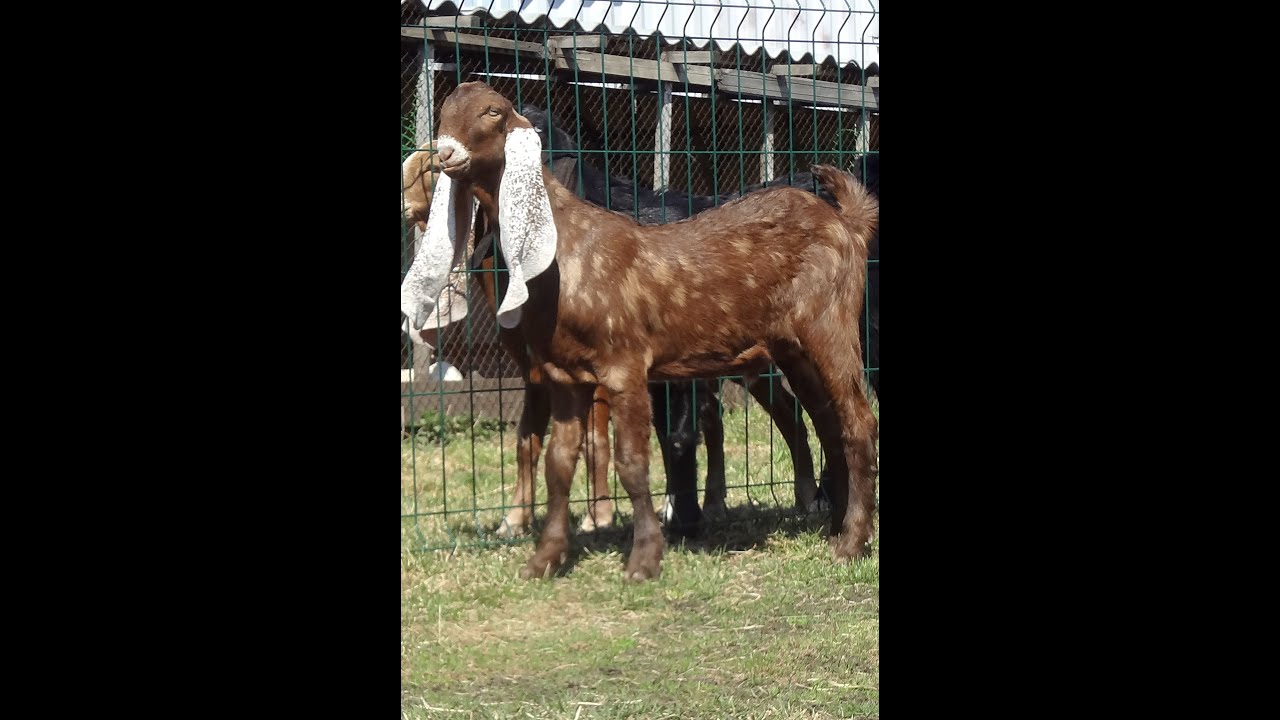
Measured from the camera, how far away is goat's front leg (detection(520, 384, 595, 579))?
17.4ft

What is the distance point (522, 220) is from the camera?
504 centimetres

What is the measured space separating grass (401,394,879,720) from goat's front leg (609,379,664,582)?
100mm

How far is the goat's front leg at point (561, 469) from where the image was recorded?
5293 millimetres

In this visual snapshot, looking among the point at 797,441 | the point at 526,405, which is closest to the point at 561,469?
the point at 526,405

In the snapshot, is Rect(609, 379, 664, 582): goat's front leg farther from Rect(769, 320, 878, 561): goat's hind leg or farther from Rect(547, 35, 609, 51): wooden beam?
Rect(547, 35, 609, 51): wooden beam

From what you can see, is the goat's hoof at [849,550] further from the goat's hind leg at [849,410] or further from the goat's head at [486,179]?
the goat's head at [486,179]

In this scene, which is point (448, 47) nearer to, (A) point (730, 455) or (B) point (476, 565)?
(A) point (730, 455)

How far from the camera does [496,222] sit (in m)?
5.28

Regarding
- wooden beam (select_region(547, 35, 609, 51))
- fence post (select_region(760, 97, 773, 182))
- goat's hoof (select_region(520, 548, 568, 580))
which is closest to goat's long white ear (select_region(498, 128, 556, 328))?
goat's hoof (select_region(520, 548, 568, 580))

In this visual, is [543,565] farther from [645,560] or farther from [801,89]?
[801,89]

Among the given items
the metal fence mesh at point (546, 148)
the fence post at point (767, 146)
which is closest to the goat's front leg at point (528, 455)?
the metal fence mesh at point (546, 148)

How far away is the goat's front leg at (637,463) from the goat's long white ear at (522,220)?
0.55 m

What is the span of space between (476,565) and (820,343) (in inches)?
71.2
